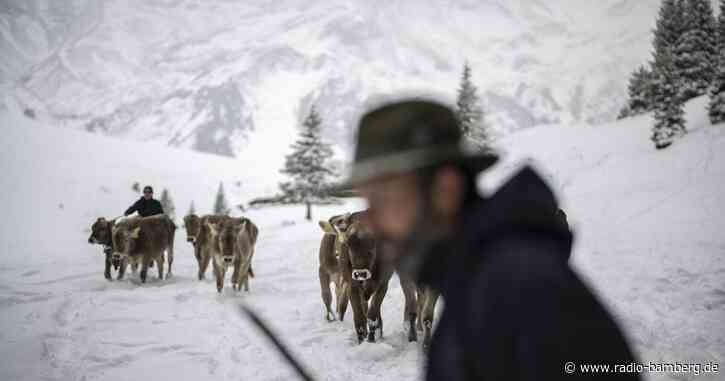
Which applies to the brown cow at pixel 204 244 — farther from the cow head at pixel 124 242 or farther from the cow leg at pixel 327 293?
the cow leg at pixel 327 293

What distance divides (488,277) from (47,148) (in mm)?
56820

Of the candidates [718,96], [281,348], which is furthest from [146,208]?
Result: [718,96]

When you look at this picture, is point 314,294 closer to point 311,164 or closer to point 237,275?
point 237,275

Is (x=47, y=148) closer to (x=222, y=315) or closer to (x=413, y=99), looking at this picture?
(x=222, y=315)

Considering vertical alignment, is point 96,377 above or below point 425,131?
below

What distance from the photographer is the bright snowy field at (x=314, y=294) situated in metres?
5.84

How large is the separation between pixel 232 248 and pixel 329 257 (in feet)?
10.6

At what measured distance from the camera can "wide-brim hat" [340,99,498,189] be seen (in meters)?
1.47

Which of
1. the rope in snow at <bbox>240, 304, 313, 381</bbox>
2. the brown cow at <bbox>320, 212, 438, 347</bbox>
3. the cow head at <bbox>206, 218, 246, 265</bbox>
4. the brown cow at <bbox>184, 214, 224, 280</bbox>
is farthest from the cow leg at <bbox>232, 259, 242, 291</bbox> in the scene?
the rope in snow at <bbox>240, 304, 313, 381</bbox>

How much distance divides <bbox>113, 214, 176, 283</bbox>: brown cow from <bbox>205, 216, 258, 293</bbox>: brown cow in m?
2.05

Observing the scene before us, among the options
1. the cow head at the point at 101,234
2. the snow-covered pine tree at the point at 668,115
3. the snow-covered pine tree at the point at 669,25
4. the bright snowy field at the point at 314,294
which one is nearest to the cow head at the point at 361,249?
the bright snowy field at the point at 314,294

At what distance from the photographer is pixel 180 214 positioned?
51.2 metres

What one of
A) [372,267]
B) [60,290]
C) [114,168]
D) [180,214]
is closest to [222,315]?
[372,267]

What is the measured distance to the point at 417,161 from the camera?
4.82ft
